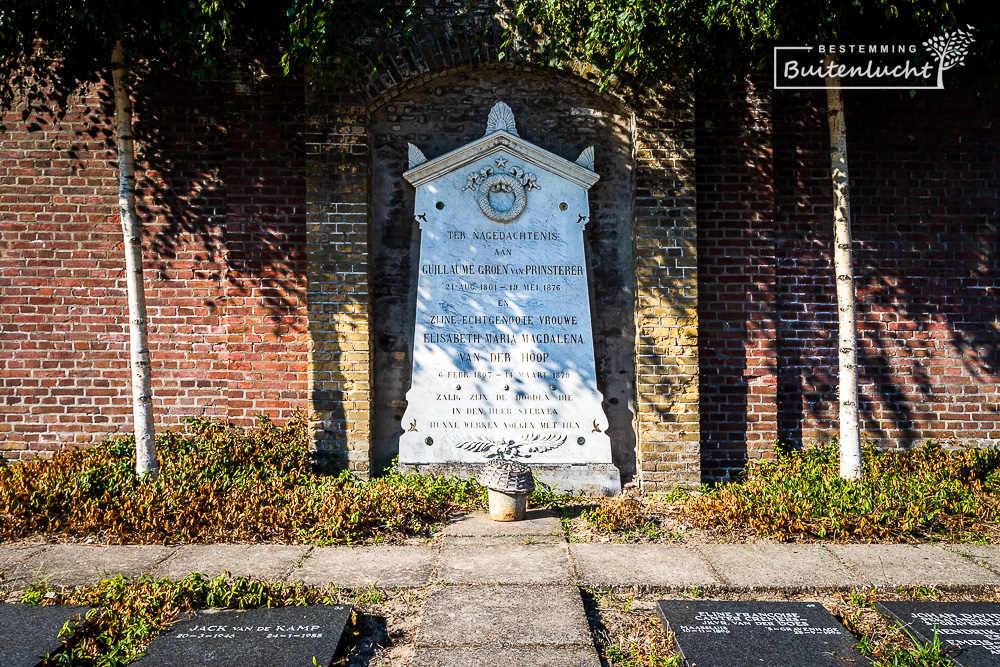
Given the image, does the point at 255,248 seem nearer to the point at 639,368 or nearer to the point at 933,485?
the point at 639,368

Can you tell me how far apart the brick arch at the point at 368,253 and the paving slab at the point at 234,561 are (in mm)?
1314

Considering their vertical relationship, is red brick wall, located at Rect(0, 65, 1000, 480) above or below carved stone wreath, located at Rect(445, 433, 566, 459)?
above

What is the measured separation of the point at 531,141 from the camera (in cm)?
570

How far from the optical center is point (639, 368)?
5.43 meters

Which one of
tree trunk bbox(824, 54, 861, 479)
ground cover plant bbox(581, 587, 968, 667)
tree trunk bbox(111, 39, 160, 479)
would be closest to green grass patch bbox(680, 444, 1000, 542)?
tree trunk bbox(824, 54, 861, 479)

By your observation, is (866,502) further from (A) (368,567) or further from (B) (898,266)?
(A) (368,567)

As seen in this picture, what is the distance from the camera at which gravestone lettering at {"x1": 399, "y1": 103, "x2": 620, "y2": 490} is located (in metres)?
5.49

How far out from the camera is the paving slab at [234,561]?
3.73m

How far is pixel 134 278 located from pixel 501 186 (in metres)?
2.98

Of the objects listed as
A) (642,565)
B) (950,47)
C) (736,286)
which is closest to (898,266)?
(736,286)

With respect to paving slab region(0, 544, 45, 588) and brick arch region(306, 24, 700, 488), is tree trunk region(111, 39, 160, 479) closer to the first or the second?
paving slab region(0, 544, 45, 588)

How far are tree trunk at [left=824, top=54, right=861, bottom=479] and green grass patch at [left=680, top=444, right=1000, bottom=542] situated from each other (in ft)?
0.79

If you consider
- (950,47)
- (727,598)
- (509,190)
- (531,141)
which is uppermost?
(950,47)

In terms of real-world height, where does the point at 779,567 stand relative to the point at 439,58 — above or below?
below
